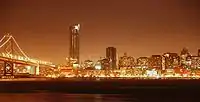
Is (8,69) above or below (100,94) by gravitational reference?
above

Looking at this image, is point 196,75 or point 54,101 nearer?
point 54,101

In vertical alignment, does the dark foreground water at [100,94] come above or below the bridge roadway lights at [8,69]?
below

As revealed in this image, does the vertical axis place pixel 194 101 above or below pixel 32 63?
below

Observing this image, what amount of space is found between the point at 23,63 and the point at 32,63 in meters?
1.78

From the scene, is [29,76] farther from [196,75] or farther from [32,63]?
[196,75]

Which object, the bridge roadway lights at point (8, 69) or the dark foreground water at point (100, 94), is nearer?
the dark foreground water at point (100, 94)

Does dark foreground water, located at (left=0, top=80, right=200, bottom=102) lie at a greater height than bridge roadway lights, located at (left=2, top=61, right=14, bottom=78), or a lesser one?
lesser

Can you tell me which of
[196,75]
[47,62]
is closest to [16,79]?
[47,62]

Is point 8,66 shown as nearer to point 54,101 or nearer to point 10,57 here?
point 10,57

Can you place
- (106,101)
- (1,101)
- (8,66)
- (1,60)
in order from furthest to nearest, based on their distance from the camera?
(8,66) → (1,60) → (106,101) → (1,101)

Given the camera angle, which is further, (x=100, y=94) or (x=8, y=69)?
(x=8, y=69)

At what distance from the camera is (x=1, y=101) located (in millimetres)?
16047

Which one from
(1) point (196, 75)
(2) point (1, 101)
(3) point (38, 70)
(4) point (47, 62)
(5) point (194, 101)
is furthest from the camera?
(1) point (196, 75)

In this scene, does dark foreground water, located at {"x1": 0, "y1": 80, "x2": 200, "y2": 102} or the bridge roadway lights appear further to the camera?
the bridge roadway lights
